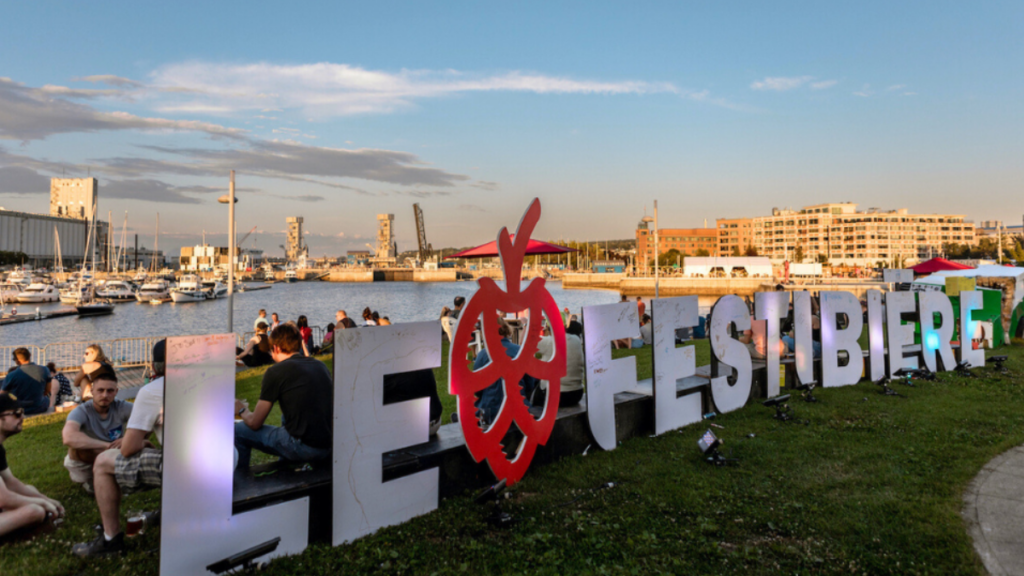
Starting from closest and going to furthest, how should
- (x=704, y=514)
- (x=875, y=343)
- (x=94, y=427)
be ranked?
(x=704, y=514)
(x=94, y=427)
(x=875, y=343)

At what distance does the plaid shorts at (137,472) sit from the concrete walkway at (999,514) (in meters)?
6.39

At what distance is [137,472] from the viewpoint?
4.52 m

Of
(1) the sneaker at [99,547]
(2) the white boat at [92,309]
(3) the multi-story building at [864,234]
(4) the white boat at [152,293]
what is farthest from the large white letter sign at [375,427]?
(3) the multi-story building at [864,234]

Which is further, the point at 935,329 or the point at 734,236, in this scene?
the point at 734,236

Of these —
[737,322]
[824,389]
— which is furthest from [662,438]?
[824,389]

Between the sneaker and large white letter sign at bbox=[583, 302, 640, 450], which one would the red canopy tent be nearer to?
large white letter sign at bbox=[583, 302, 640, 450]

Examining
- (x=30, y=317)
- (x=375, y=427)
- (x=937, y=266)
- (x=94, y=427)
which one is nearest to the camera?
(x=375, y=427)

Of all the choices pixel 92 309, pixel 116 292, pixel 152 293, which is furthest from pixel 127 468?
pixel 116 292

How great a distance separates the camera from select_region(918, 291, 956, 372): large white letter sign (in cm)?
1189

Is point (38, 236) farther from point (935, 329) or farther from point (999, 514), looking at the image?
point (999, 514)

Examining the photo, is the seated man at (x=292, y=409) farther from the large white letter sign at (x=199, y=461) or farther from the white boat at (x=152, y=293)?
the white boat at (x=152, y=293)

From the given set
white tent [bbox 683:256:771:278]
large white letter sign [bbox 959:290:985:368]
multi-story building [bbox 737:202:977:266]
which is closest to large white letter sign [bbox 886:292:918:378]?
large white letter sign [bbox 959:290:985:368]

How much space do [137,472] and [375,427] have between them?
185 centimetres

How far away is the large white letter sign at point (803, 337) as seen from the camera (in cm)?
1023
